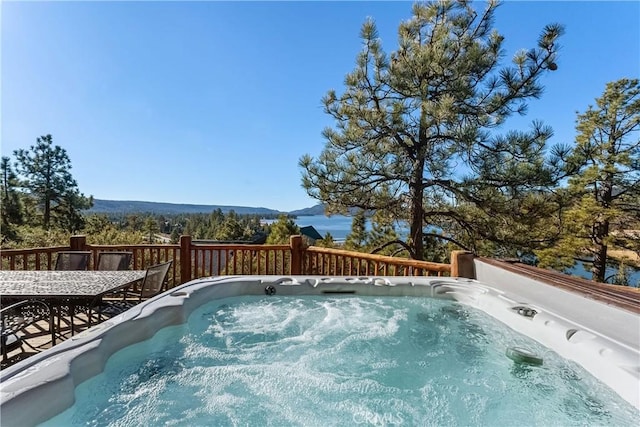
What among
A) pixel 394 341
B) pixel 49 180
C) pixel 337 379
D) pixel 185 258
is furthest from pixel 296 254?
pixel 49 180

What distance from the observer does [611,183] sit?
29.6 feet

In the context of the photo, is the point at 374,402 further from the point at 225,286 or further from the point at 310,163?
the point at 310,163

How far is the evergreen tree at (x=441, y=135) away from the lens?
5441mm

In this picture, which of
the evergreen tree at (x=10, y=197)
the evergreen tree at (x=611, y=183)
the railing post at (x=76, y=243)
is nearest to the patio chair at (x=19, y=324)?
the railing post at (x=76, y=243)

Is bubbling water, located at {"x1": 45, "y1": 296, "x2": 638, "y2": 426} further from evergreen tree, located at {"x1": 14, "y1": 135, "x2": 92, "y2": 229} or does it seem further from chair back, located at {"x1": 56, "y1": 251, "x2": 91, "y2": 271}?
A: evergreen tree, located at {"x1": 14, "y1": 135, "x2": 92, "y2": 229}

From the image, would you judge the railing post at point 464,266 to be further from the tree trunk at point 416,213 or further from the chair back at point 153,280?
the chair back at point 153,280

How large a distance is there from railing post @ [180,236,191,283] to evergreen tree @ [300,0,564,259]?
2514 mm

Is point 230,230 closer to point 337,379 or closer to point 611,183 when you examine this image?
point 611,183

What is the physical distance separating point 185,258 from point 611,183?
1085 centimetres

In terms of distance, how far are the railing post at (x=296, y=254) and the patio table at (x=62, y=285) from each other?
84.3 inches

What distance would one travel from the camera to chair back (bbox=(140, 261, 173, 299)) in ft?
10.8

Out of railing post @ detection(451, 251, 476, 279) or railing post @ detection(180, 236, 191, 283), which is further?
railing post @ detection(180, 236, 191, 283)

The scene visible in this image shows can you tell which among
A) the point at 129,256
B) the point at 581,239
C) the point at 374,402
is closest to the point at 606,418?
the point at 374,402

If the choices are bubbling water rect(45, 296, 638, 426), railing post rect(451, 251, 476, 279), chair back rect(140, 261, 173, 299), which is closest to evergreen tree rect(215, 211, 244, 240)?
chair back rect(140, 261, 173, 299)
